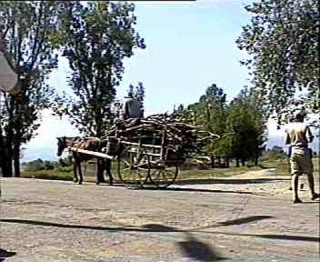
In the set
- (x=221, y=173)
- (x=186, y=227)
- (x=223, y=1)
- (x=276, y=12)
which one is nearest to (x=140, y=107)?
(x=186, y=227)

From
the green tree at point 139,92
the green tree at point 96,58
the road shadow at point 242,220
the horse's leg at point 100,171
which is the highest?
the green tree at point 96,58

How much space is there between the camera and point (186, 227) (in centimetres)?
532

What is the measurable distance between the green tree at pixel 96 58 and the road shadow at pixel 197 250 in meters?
1.75

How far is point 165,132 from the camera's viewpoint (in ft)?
25.7

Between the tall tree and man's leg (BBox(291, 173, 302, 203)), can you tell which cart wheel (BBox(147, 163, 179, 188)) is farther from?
man's leg (BBox(291, 173, 302, 203))

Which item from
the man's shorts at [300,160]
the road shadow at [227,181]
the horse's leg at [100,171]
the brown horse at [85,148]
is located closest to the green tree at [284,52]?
the man's shorts at [300,160]

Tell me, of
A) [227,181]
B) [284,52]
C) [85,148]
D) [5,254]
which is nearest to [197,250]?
[5,254]

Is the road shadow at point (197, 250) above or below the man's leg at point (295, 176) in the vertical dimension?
below

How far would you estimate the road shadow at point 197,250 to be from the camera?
4148mm

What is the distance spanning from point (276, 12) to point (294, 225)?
2011 millimetres

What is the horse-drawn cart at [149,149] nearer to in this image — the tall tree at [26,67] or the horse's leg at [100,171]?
the horse's leg at [100,171]

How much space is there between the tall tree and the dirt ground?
968mm

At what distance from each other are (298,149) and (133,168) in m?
1.99

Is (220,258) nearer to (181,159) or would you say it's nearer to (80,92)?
(80,92)
